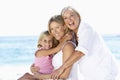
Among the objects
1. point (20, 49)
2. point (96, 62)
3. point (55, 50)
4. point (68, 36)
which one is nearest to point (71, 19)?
point (68, 36)

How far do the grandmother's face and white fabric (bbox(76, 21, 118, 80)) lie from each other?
16 centimetres

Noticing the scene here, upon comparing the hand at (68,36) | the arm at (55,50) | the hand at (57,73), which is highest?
the hand at (68,36)

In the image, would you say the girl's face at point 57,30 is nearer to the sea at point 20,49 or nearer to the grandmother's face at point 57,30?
the grandmother's face at point 57,30

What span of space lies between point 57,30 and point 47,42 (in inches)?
5.4

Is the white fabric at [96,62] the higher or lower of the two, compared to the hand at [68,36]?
lower

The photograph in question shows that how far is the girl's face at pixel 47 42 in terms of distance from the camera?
2395 mm

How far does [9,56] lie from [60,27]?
15.6ft

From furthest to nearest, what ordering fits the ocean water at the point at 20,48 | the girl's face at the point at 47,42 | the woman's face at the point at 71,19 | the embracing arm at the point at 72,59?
1. the ocean water at the point at 20,48
2. the girl's face at the point at 47,42
3. the woman's face at the point at 71,19
4. the embracing arm at the point at 72,59

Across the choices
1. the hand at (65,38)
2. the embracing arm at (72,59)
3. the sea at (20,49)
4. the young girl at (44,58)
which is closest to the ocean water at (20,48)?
Answer: the sea at (20,49)

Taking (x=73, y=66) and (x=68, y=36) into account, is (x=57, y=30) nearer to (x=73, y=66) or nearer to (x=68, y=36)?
(x=68, y=36)

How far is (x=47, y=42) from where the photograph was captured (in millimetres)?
2396

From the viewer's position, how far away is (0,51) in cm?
729

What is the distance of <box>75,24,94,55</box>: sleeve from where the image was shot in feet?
7.18

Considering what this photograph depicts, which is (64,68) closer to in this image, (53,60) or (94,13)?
(53,60)
